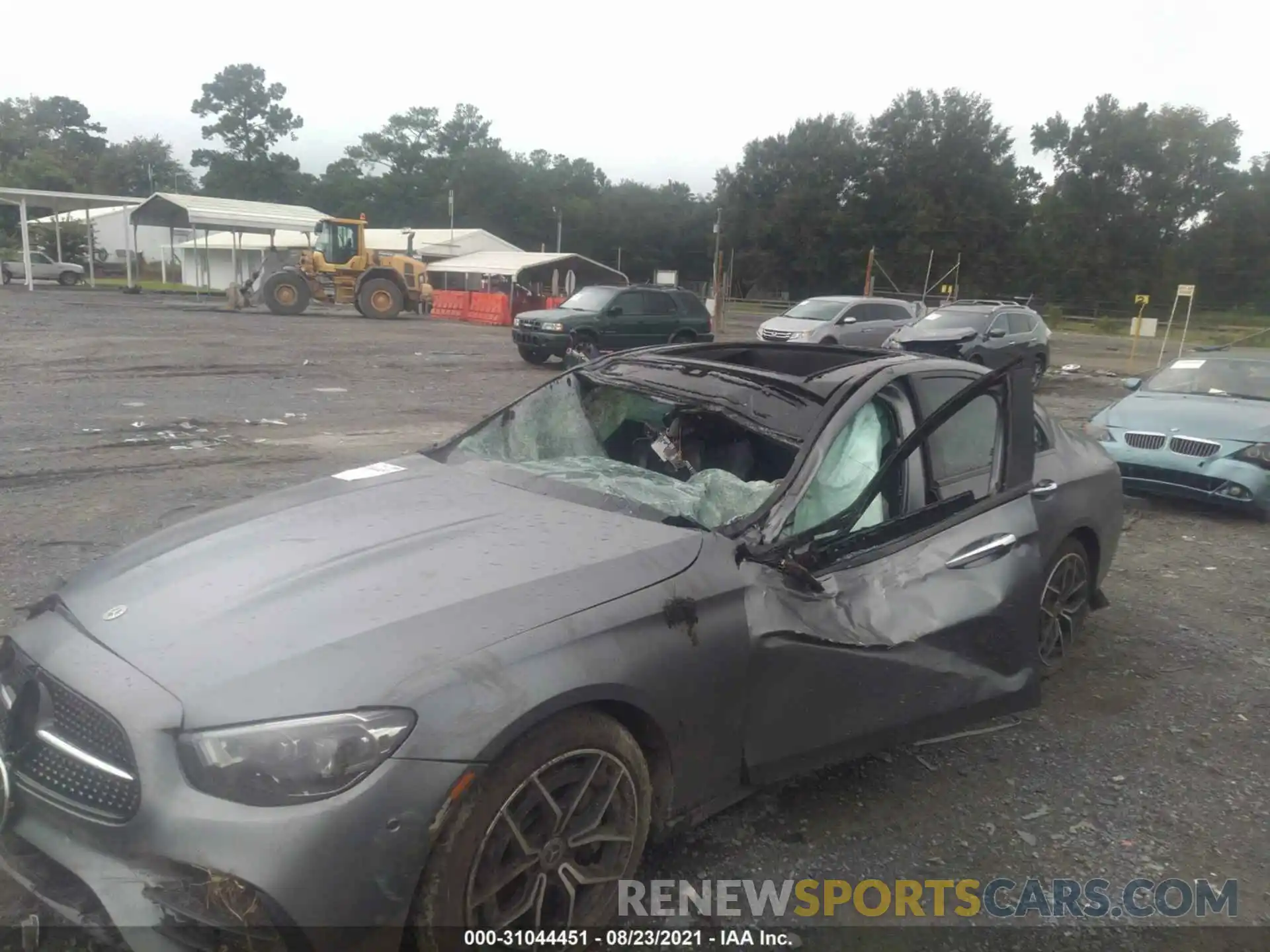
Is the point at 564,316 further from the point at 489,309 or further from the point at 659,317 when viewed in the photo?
the point at 489,309

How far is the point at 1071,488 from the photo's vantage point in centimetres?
433

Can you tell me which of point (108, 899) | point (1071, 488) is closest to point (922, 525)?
point (1071, 488)

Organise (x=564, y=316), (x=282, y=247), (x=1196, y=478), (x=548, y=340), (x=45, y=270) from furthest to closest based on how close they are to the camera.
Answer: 1. (x=282, y=247)
2. (x=45, y=270)
3. (x=564, y=316)
4. (x=548, y=340)
5. (x=1196, y=478)

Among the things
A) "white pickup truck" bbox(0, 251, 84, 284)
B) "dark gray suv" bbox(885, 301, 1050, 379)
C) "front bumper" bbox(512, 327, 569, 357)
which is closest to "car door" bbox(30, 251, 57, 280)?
"white pickup truck" bbox(0, 251, 84, 284)

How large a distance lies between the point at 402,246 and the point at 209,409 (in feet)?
141

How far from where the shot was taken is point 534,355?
1847 centimetres

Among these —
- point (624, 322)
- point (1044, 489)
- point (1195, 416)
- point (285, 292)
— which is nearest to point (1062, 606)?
point (1044, 489)

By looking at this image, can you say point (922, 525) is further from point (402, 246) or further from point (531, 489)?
point (402, 246)

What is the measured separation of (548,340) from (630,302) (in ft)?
6.55

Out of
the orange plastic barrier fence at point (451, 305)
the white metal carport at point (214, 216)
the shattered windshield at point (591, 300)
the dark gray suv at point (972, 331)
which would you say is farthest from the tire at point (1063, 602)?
the white metal carport at point (214, 216)

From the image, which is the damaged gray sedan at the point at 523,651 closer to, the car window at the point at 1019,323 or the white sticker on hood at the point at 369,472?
the white sticker on hood at the point at 369,472

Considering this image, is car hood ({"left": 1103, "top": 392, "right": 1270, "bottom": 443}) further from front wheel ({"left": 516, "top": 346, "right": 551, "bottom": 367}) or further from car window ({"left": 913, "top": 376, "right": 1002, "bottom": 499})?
front wheel ({"left": 516, "top": 346, "right": 551, "bottom": 367})

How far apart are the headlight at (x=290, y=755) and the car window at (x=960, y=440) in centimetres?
237

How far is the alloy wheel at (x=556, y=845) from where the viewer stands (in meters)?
2.24
